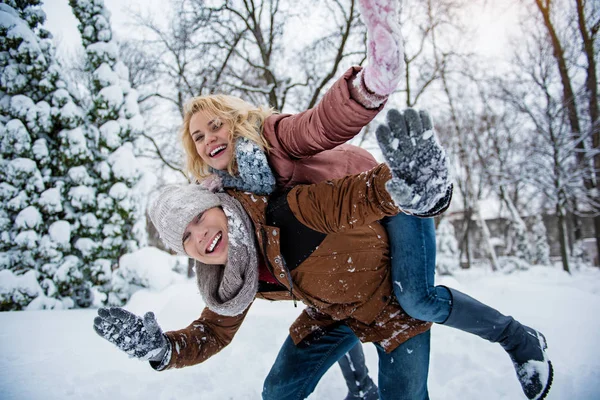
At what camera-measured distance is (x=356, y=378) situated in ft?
8.04

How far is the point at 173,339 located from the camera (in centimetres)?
174

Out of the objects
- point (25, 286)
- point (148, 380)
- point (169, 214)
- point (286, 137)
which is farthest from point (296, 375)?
point (25, 286)

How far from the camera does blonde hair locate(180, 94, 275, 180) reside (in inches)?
68.5

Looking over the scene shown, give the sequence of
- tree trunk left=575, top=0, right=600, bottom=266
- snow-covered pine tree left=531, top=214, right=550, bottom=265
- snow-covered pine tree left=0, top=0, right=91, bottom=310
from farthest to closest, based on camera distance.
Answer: snow-covered pine tree left=531, top=214, right=550, bottom=265 < tree trunk left=575, top=0, right=600, bottom=266 < snow-covered pine tree left=0, top=0, right=91, bottom=310

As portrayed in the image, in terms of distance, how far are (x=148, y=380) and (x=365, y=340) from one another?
1.95 m

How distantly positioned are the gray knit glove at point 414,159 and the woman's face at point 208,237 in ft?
2.96

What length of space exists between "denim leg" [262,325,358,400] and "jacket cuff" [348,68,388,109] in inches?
52.1

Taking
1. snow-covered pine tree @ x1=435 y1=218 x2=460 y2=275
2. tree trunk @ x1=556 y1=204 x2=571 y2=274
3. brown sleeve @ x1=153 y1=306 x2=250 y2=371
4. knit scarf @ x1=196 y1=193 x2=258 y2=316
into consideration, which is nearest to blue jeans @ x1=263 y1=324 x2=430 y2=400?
brown sleeve @ x1=153 y1=306 x2=250 y2=371

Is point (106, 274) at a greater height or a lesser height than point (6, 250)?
lesser

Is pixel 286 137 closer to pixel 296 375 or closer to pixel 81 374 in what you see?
pixel 296 375

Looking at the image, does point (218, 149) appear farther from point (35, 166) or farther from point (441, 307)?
point (35, 166)

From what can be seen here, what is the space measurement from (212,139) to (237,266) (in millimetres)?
717

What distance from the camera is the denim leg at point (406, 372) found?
1.60m

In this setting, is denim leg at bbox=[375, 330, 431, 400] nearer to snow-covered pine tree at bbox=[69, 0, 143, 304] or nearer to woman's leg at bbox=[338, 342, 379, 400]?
woman's leg at bbox=[338, 342, 379, 400]
